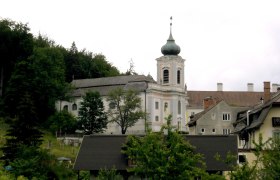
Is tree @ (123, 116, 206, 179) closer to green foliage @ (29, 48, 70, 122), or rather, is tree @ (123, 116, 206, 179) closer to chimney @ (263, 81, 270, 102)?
chimney @ (263, 81, 270, 102)

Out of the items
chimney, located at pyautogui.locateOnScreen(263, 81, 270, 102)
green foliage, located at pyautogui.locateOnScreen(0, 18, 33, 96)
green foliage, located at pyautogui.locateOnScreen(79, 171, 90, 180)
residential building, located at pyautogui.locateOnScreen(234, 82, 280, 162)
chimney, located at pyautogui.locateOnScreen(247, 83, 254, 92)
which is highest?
green foliage, located at pyautogui.locateOnScreen(0, 18, 33, 96)

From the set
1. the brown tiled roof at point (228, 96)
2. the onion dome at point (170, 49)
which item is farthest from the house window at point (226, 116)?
the brown tiled roof at point (228, 96)

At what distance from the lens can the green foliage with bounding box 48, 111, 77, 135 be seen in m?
88.6

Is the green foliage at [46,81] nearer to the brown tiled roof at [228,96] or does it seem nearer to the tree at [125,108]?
the tree at [125,108]

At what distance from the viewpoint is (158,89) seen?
350 feet

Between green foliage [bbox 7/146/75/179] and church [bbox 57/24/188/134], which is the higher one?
church [bbox 57/24/188/134]

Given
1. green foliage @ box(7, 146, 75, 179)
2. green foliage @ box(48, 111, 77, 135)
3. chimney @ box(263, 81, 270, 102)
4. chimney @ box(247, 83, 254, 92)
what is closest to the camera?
green foliage @ box(7, 146, 75, 179)

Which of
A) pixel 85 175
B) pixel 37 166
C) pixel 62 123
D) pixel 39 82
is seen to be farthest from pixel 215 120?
pixel 37 166

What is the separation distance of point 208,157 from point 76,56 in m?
74.7

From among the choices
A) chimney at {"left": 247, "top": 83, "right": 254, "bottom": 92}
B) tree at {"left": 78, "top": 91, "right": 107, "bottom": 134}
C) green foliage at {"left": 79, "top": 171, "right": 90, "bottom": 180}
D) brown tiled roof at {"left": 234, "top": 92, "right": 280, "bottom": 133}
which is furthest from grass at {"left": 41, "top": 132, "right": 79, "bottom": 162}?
chimney at {"left": 247, "top": 83, "right": 254, "bottom": 92}

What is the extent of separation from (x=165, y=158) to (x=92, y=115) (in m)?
59.8

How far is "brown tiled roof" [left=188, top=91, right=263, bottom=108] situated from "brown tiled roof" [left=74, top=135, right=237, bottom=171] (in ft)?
245

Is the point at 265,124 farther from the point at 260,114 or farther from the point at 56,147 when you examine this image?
the point at 56,147

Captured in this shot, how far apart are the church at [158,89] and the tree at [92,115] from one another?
771cm
